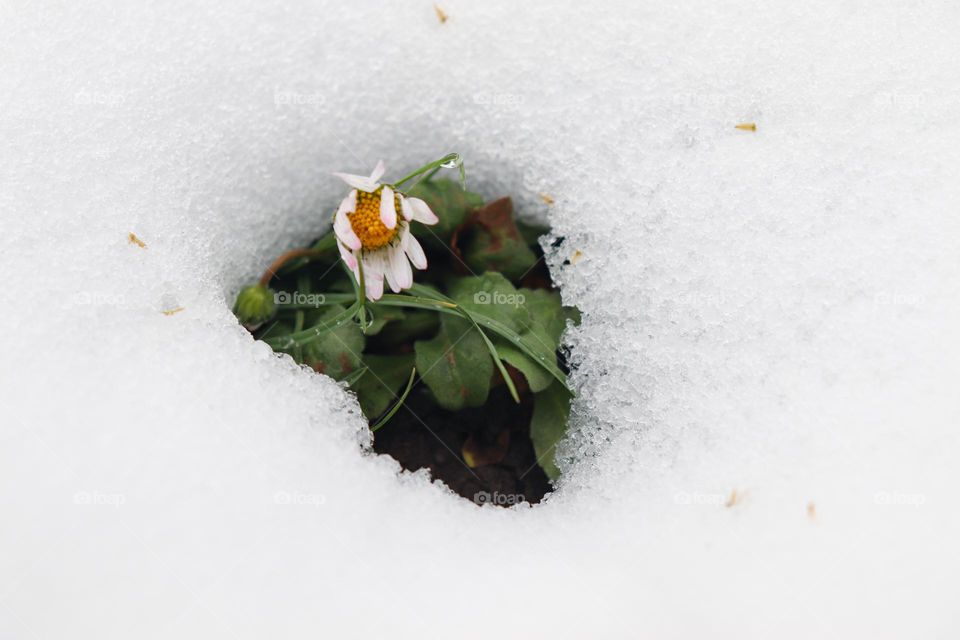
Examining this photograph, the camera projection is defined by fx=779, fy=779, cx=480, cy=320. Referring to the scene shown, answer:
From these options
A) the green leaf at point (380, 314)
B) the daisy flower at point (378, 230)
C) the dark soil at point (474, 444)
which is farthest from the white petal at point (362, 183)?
the dark soil at point (474, 444)

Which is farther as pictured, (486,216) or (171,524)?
(486,216)

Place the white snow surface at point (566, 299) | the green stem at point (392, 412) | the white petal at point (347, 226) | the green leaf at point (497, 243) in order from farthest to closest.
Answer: the green leaf at point (497, 243) → the green stem at point (392, 412) → the white petal at point (347, 226) → the white snow surface at point (566, 299)

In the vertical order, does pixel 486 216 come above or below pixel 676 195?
below

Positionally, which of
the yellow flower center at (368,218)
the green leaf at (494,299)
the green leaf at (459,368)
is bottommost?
the green leaf at (459,368)

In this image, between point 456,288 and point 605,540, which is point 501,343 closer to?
point 456,288

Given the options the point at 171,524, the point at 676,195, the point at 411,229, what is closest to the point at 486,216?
the point at 411,229

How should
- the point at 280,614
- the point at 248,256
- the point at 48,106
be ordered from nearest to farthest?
the point at 280,614, the point at 48,106, the point at 248,256

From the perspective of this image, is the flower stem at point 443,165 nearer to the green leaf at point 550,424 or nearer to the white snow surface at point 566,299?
the white snow surface at point 566,299

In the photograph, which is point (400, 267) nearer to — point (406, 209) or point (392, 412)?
point (406, 209)
